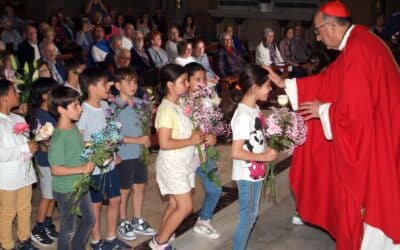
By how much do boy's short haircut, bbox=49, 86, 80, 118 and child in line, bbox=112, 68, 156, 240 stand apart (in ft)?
2.68

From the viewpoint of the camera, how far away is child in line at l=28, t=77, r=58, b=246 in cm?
551

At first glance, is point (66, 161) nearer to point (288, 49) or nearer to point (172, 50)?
point (172, 50)

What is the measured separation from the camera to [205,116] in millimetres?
5027

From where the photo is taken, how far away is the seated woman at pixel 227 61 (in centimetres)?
1211

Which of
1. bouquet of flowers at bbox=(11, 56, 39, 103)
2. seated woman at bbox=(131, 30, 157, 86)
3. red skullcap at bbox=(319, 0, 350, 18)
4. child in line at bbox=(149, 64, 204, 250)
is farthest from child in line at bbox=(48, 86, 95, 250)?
seated woman at bbox=(131, 30, 157, 86)

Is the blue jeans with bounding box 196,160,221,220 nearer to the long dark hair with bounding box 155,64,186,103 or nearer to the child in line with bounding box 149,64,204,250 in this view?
the child in line with bounding box 149,64,204,250

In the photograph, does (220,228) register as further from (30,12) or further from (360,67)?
(30,12)

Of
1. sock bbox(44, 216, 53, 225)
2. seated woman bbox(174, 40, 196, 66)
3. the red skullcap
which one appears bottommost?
sock bbox(44, 216, 53, 225)

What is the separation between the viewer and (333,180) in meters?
5.29

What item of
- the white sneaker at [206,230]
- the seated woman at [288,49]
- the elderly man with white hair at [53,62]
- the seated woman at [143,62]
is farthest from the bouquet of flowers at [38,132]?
the seated woman at [288,49]

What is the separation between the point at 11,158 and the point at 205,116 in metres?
1.64

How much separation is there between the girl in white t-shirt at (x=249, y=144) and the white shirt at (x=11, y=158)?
5.80 ft

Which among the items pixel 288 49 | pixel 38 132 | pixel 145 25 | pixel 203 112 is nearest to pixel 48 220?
pixel 38 132

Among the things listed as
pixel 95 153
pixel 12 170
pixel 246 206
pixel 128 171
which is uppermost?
pixel 95 153
